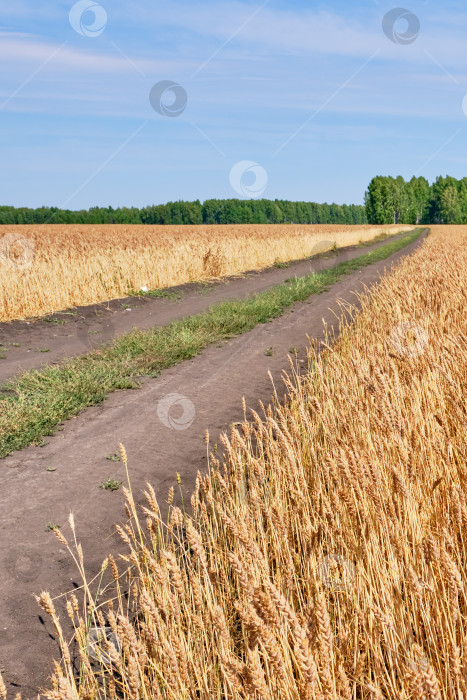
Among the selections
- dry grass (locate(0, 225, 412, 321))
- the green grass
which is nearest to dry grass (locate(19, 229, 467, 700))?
the green grass

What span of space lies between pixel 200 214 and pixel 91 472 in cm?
12912

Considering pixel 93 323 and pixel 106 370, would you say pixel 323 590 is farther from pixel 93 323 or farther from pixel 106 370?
pixel 93 323

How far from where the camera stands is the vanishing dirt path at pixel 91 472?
288 centimetres

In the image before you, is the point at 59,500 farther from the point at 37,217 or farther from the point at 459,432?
the point at 37,217

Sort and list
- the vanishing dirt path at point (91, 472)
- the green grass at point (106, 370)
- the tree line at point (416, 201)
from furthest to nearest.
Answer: the tree line at point (416, 201) < the green grass at point (106, 370) < the vanishing dirt path at point (91, 472)

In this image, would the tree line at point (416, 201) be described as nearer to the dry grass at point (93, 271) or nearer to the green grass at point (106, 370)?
the dry grass at point (93, 271)

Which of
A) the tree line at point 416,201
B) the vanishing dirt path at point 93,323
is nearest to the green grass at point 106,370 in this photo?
the vanishing dirt path at point 93,323

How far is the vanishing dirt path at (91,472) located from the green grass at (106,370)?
0.67ft

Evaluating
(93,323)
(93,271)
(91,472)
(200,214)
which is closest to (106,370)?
(91,472)

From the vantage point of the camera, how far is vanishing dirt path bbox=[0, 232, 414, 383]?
29.7ft

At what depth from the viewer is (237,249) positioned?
71.8 ft

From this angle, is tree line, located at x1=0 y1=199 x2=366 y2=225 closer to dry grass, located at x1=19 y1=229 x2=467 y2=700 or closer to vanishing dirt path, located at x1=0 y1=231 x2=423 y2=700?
vanishing dirt path, located at x1=0 y1=231 x2=423 y2=700

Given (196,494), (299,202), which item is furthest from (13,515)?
(299,202)

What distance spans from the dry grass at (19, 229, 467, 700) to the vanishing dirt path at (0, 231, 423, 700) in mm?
268
